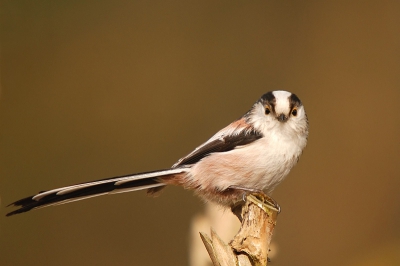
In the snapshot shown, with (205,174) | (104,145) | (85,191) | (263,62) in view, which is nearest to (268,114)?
(205,174)

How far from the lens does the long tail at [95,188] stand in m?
1.80

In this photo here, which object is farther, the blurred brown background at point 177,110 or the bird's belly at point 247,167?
the blurred brown background at point 177,110

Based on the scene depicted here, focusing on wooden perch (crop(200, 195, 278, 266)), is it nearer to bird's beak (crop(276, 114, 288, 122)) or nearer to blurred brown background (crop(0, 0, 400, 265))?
bird's beak (crop(276, 114, 288, 122))

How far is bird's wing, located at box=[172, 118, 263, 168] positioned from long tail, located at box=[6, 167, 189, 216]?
0.22 ft

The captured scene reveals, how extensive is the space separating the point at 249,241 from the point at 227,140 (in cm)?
57

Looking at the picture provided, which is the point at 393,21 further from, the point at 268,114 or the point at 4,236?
the point at 4,236

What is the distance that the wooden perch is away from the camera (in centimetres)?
157

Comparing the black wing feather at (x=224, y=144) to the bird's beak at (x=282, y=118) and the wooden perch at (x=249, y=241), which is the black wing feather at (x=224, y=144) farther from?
the wooden perch at (x=249, y=241)

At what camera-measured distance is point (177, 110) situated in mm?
2963

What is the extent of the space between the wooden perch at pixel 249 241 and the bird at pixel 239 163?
22 centimetres

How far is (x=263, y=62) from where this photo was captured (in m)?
2.96

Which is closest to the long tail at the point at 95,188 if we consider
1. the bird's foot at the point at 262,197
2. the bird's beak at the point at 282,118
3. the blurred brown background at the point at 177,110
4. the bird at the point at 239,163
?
the bird at the point at 239,163

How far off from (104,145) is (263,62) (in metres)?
1.06

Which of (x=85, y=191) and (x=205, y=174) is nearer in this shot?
(x=85, y=191)
